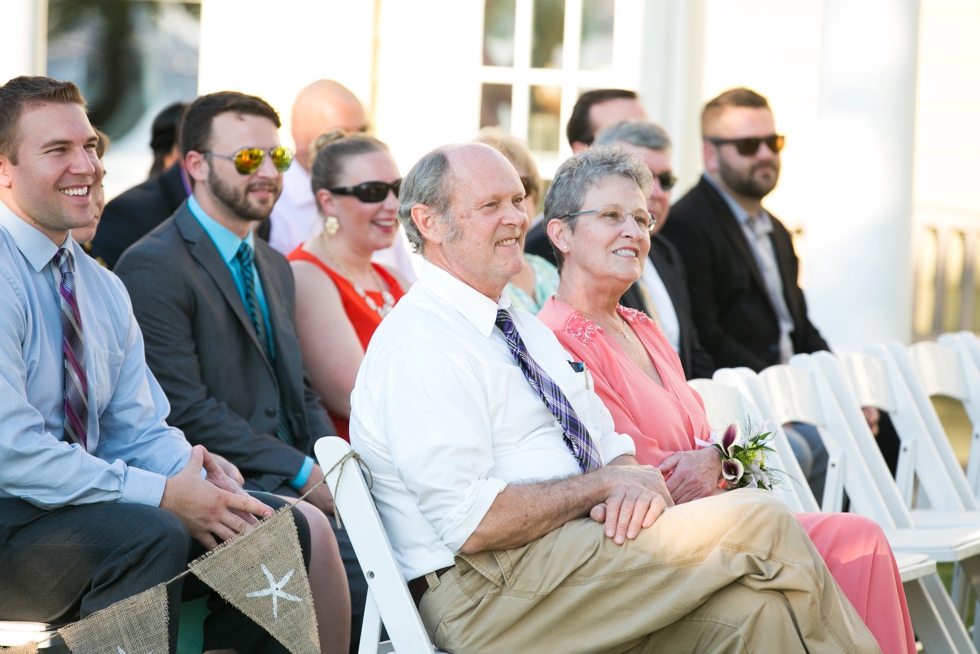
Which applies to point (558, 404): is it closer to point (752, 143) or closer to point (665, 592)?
point (665, 592)

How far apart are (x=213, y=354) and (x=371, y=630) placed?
1501 mm

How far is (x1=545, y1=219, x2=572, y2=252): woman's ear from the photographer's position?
370 cm

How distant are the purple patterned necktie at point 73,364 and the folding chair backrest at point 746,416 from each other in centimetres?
210

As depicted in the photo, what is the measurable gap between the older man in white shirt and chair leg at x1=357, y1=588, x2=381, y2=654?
12 cm

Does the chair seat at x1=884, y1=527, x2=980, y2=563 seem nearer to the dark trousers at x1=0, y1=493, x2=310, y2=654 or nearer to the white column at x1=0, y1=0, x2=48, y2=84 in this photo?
the dark trousers at x1=0, y1=493, x2=310, y2=654

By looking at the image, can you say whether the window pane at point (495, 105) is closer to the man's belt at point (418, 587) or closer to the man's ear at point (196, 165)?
the man's ear at point (196, 165)

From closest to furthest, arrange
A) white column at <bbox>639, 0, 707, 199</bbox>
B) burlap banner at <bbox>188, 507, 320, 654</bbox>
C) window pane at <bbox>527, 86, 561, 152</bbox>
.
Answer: burlap banner at <bbox>188, 507, 320, 654</bbox> < white column at <bbox>639, 0, 707, 199</bbox> < window pane at <bbox>527, 86, 561, 152</bbox>

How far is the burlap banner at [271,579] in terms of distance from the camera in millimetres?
2725

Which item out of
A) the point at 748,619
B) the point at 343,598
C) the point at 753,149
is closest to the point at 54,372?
the point at 343,598

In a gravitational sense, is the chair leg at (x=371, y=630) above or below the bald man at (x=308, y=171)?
below

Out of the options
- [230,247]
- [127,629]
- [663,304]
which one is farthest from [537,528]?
[663,304]

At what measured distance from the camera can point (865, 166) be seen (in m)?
6.15

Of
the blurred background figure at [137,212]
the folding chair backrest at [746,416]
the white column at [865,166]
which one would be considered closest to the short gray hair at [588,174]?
the folding chair backrest at [746,416]

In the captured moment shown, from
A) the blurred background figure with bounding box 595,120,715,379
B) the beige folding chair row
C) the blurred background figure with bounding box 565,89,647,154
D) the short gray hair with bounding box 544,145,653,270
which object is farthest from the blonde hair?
the beige folding chair row
